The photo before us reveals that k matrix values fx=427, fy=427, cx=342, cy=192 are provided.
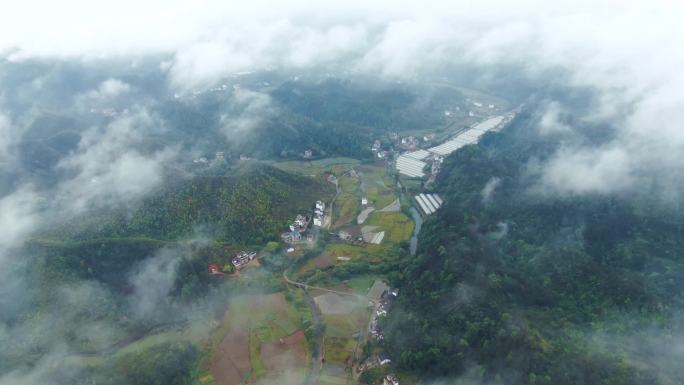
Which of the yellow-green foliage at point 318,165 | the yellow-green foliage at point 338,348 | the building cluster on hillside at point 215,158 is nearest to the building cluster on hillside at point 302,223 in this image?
the yellow-green foliage at point 318,165

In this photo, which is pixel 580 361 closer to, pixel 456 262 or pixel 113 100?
pixel 456 262

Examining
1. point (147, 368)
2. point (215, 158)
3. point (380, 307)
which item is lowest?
point (215, 158)

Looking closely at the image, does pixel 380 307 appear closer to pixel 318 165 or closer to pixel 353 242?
pixel 353 242

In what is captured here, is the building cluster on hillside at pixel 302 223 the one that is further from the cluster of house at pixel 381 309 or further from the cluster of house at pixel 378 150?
the cluster of house at pixel 378 150

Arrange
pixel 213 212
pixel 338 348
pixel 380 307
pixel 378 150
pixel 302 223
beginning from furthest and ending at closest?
pixel 378 150 → pixel 302 223 → pixel 213 212 → pixel 380 307 → pixel 338 348

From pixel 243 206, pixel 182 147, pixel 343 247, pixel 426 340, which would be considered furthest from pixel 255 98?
pixel 426 340

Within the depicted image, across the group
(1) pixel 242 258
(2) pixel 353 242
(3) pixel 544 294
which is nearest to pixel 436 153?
(2) pixel 353 242
